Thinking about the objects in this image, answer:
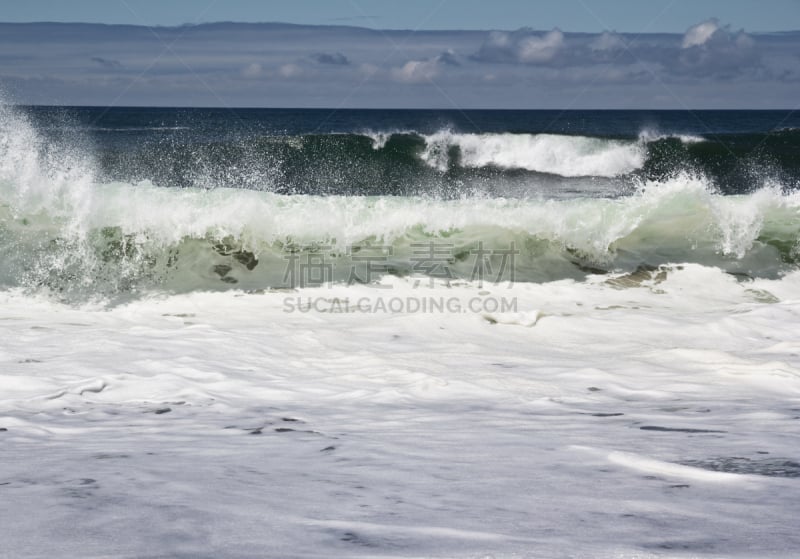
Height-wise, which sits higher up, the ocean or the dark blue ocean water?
the dark blue ocean water

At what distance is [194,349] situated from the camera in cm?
556

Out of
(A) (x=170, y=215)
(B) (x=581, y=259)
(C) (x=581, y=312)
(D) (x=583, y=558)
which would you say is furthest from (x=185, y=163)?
(D) (x=583, y=558)

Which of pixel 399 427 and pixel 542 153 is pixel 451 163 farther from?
pixel 399 427

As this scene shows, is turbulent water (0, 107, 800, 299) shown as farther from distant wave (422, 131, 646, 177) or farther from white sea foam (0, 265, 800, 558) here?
distant wave (422, 131, 646, 177)

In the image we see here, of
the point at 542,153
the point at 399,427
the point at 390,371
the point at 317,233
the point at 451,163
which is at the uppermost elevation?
the point at 542,153

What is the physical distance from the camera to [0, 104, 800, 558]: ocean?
2539 millimetres

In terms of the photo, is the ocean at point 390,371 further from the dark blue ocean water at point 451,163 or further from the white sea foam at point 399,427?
the dark blue ocean water at point 451,163

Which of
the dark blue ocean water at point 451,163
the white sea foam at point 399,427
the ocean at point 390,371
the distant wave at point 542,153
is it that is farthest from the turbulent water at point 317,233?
the distant wave at point 542,153

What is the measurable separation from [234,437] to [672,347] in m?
3.37

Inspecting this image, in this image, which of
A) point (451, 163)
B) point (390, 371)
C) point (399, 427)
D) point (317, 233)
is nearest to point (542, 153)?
point (451, 163)

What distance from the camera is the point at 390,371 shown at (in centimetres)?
517

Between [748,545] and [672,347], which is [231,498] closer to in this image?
[748,545]

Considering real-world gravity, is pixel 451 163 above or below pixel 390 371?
above

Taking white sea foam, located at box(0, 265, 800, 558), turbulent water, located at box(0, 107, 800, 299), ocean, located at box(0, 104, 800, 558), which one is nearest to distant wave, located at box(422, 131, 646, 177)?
ocean, located at box(0, 104, 800, 558)
